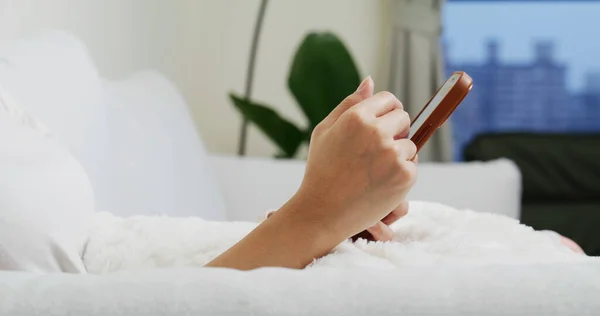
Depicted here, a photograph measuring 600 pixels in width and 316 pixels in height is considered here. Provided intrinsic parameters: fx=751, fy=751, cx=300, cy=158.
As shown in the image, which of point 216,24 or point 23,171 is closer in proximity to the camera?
point 23,171

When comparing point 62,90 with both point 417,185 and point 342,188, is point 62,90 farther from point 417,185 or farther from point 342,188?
point 417,185

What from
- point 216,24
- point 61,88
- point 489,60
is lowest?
point 489,60

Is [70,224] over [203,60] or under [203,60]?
over

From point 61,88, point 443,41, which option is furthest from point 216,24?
point 61,88

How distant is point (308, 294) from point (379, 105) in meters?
0.19

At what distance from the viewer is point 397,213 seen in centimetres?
74

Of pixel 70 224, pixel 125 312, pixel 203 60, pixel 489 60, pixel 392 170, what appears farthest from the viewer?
pixel 489 60

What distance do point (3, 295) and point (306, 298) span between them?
0.60 ft

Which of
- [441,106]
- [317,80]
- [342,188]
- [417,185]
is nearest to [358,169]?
[342,188]

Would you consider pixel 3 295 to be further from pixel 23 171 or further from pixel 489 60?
pixel 489 60

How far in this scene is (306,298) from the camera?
17.7 inches

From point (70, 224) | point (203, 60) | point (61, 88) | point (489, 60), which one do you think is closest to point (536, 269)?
point (70, 224)

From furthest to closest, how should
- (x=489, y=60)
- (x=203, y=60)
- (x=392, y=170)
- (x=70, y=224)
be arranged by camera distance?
1. (x=489, y=60)
2. (x=203, y=60)
3. (x=70, y=224)
4. (x=392, y=170)

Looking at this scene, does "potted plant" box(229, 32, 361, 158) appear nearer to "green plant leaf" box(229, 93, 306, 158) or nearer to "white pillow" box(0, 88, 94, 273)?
"green plant leaf" box(229, 93, 306, 158)
